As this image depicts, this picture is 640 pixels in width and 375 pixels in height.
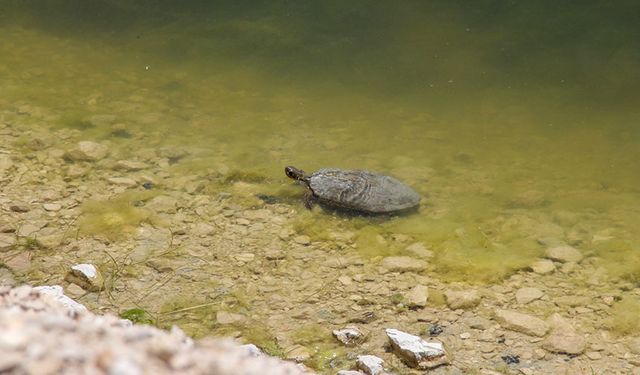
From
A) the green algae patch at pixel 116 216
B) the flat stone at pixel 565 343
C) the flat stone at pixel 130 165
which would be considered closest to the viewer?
the flat stone at pixel 565 343

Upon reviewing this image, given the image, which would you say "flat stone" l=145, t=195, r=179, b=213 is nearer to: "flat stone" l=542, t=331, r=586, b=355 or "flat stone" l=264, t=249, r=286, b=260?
"flat stone" l=264, t=249, r=286, b=260

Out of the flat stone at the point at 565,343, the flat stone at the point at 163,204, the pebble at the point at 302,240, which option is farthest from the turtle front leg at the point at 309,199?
the flat stone at the point at 565,343

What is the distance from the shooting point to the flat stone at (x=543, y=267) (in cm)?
477

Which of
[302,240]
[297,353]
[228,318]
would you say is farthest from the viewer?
[302,240]

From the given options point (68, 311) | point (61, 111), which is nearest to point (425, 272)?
point (68, 311)

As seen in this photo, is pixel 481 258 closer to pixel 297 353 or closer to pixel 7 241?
pixel 297 353

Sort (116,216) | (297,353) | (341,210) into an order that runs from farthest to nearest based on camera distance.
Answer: (341,210), (116,216), (297,353)

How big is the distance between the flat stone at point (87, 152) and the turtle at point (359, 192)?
1.62 m

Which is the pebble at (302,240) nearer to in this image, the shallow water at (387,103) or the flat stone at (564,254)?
the shallow water at (387,103)

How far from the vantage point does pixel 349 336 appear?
4.04 meters

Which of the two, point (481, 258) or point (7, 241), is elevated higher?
point (481, 258)

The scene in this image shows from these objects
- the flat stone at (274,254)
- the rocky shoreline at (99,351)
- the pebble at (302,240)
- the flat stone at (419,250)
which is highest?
the rocky shoreline at (99,351)

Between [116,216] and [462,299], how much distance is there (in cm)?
229

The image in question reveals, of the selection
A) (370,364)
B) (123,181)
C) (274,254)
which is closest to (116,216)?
(123,181)
